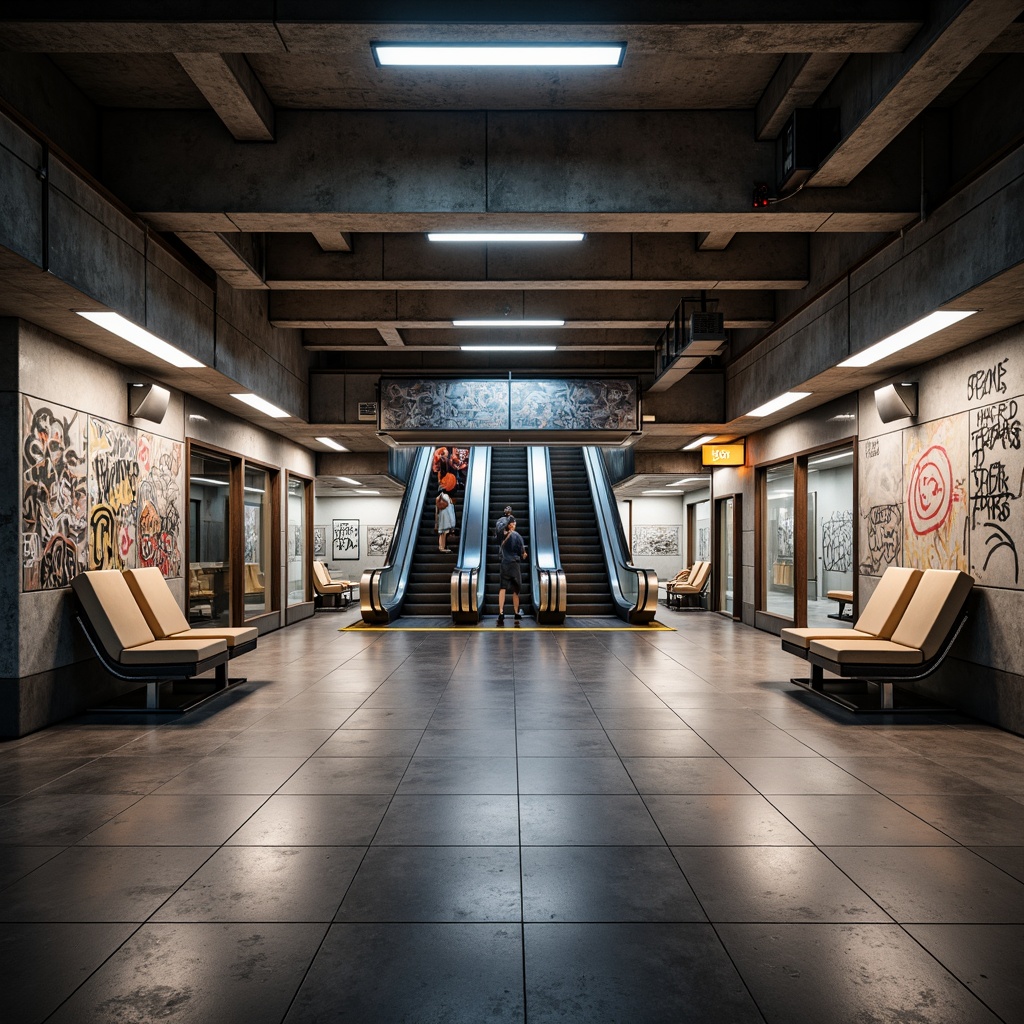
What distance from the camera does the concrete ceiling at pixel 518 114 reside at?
3725 mm

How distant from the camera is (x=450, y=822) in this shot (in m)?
3.58

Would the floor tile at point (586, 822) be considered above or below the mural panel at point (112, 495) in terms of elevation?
below

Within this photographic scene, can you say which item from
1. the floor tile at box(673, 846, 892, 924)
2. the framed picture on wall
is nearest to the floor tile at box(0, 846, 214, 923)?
the floor tile at box(673, 846, 892, 924)

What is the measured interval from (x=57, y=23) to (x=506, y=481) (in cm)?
1344

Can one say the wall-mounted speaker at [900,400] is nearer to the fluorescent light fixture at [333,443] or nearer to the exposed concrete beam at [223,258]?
the exposed concrete beam at [223,258]

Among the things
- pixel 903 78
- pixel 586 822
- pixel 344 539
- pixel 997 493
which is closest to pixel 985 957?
pixel 586 822

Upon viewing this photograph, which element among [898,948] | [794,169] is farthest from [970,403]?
[898,948]

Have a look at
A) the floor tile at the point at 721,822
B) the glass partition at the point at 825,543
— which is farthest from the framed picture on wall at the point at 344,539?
the floor tile at the point at 721,822

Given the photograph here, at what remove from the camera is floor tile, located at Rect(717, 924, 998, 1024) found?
2158 mm

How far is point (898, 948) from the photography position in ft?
8.19

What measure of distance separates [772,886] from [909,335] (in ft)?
15.4

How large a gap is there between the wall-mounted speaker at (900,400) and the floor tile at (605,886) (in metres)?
5.34

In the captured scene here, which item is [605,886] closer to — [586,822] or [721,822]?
[586,822]

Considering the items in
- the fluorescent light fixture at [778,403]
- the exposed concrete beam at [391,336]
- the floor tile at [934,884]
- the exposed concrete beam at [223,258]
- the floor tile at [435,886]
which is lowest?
the floor tile at [934,884]
